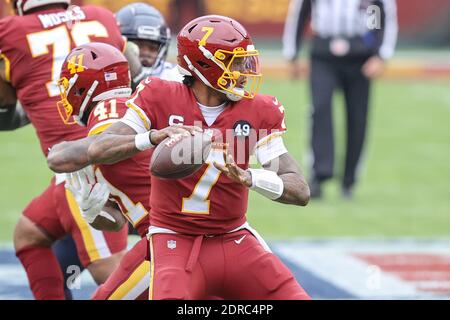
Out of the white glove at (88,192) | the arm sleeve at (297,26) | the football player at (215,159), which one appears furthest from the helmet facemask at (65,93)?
the arm sleeve at (297,26)

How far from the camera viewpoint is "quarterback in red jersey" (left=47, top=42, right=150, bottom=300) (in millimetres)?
4725

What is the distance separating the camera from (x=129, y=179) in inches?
194

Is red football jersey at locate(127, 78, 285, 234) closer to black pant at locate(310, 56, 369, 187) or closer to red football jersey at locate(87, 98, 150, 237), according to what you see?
red football jersey at locate(87, 98, 150, 237)

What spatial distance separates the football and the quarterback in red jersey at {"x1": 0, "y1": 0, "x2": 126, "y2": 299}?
1356mm

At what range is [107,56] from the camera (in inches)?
202

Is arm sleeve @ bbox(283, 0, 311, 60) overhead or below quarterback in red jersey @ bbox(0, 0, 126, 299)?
below

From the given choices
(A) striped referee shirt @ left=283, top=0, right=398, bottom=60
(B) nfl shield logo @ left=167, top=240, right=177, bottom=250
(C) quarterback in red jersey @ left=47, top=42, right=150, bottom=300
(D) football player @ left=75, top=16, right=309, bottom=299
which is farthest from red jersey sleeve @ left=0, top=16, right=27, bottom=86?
(A) striped referee shirt @ left=283, top=0, right=398, bottom=60

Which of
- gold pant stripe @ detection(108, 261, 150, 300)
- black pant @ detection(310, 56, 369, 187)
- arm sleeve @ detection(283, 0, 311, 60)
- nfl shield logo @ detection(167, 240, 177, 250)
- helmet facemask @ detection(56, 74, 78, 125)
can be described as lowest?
black pant @ detection(310, 56, 369, 187)

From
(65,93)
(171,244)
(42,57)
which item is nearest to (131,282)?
(171,244)

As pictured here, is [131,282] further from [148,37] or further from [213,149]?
[148,37]

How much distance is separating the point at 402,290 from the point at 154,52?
6.83ft

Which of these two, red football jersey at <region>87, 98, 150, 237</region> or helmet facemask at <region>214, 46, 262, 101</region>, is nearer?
helmet facemask at <region>214, 46, 262, 101</region>

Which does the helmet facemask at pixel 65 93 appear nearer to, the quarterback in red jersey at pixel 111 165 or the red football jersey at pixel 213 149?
the quarterback in red jersey at pixel 111 165
